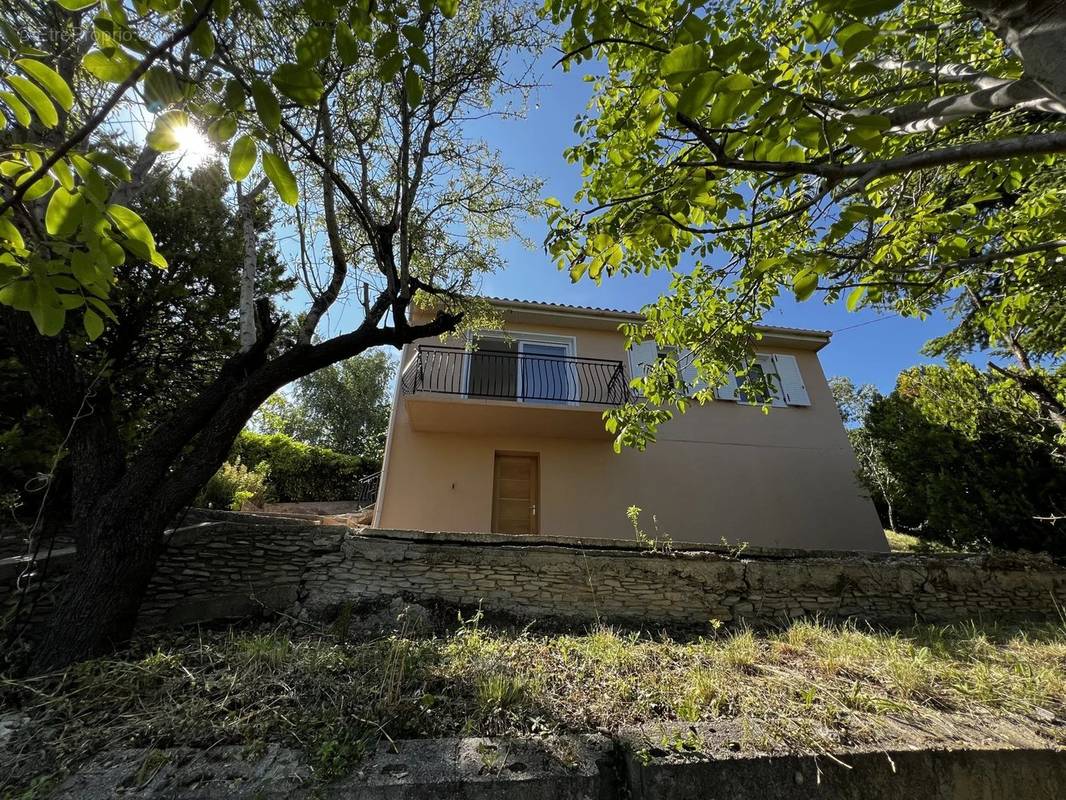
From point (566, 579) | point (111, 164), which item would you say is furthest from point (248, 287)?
point (566, 579)

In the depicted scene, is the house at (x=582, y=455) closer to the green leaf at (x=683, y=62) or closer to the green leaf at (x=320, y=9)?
the green leaf at (x=320, y=9)

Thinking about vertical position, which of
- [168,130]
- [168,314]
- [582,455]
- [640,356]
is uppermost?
[640,356]

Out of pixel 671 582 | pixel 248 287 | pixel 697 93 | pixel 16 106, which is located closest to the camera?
pixel 16 106

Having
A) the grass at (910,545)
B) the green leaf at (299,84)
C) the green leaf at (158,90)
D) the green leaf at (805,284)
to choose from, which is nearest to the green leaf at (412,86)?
the green leaf at (299,84)

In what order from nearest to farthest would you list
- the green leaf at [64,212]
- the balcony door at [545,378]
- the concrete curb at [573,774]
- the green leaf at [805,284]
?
the green leaf at [64,212]
the concrete curb at [573,774]
the green leaf at [805,284]
the balcony door at [545,378]

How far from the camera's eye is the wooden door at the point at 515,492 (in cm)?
738

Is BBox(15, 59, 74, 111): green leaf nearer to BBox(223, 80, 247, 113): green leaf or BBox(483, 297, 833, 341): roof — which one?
BBox(223, 80, 247, 113): green leaf

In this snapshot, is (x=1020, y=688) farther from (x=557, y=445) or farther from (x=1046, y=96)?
(x=557, y=445)

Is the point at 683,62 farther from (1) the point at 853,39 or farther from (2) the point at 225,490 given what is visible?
(2) the point at 225,490

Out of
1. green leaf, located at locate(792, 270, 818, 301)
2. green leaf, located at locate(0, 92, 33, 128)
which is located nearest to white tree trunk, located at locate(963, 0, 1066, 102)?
green leaf, located at locate(792, 270, 818, 301)

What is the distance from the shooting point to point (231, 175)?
106 cm

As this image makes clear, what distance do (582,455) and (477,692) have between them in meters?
5.75

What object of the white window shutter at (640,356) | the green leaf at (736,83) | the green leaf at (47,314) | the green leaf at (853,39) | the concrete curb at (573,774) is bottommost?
the concrete curb at (573,774)

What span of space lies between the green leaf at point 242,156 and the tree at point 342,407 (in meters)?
18.9
